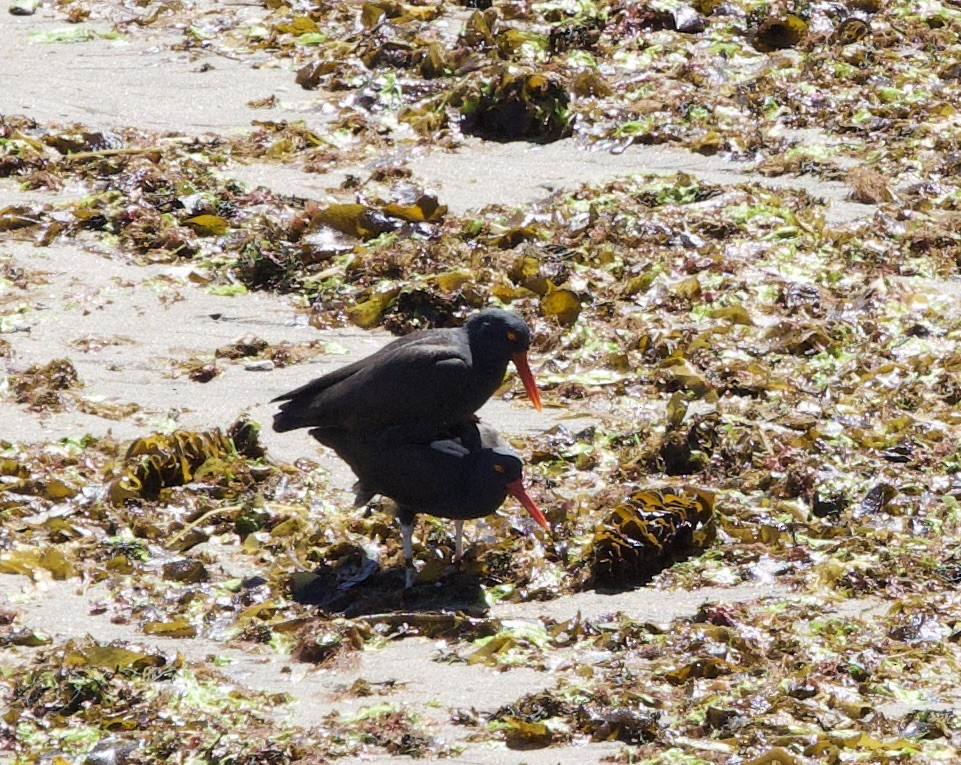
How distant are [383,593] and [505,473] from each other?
0.69 metres

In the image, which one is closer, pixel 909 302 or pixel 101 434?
pixel 101 434

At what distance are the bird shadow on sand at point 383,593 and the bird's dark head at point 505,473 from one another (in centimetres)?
36

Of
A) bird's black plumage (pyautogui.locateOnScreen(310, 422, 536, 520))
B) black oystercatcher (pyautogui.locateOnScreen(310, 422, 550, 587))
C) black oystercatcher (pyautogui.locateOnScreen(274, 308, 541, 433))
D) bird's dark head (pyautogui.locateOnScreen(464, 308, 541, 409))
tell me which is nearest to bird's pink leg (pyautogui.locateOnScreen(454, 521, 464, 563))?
black oystercatcher (pyautogui.locateOnScreen(310, 422, 550, 587))

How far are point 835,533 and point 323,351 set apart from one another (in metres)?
2.91

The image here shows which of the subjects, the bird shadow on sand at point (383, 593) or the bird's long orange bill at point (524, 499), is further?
the bird's long orange bill at point (524, 499)

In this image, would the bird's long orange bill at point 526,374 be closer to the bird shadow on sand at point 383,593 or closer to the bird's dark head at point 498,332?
the bird's dark head at point 498,332

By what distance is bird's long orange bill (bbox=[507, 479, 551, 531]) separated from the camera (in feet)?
22.9

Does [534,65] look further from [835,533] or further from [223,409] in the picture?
[835,533]

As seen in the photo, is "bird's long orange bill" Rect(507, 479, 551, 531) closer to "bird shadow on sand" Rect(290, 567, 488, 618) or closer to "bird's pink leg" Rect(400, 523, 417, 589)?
"bird shadow on sand" Rect(290, 567, 488, 618)

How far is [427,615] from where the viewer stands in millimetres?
6520

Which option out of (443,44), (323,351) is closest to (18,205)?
(323,351)

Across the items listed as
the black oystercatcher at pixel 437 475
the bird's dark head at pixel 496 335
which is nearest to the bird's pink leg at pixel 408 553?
the black oystercatcher at pixel 437 475

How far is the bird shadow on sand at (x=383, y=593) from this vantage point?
265 inches

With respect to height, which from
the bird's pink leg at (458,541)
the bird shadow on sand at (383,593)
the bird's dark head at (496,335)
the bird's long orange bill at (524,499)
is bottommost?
the bird shadow on sand at (383,593)
